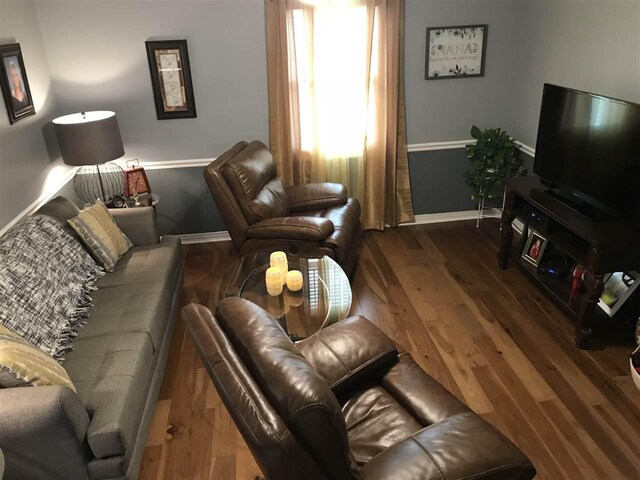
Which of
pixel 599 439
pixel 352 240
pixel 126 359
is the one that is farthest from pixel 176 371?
pixel 599 439

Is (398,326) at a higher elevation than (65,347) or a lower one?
lower

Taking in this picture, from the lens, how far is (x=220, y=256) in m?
4.08

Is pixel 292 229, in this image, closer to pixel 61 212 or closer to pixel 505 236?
pixel 61 212

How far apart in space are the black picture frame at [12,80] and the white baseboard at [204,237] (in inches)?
60.1

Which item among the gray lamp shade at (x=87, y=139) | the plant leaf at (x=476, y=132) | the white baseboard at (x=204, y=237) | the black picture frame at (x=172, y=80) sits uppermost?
the black picture frame at (x=172, y=80)

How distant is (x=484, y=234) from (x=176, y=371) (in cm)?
283

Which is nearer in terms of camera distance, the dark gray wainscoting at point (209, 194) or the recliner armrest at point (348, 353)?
the recliner armrest at point (348, 353)

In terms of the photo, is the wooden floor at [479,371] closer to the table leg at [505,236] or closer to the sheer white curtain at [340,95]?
the table leg at [505,236]

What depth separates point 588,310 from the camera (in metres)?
2.71

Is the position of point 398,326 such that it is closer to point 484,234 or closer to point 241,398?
point 484,234

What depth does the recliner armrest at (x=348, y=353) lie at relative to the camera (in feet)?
6.15

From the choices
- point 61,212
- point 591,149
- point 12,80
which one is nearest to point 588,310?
point 591,149

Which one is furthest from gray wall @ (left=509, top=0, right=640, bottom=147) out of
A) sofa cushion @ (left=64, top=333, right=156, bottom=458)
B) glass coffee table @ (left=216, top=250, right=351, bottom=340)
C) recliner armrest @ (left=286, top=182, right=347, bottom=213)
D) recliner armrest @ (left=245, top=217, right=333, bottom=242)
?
sofa cushion @ (left=64, top=333, right=156, bottom=458)

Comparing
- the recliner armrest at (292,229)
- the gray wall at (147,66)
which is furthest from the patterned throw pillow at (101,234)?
the gray wall at (147,66)
